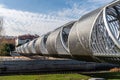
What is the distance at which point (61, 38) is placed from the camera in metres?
52.6

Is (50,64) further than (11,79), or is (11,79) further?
(50,64)

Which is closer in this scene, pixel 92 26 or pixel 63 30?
pixel 92 26

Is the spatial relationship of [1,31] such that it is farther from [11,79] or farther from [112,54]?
[112,54]

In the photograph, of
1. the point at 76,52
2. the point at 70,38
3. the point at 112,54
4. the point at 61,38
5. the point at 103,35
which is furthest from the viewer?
the point at 61,38

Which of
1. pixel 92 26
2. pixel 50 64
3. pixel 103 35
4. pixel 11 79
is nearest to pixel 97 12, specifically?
pixel 92 26

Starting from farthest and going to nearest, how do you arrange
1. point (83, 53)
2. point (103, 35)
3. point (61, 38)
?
1. point (61, 38)
2. point (83, 53)
3. point (103, 35)

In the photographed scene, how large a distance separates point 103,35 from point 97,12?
3.67 m

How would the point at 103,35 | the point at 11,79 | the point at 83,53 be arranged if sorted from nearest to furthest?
the point at 103,35, the point at 83,53, the point at 11,79

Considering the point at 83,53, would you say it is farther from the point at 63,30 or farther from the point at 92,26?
the point at 63,30

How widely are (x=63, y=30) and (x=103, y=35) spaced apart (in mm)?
25040

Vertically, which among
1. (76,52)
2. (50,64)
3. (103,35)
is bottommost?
(50,64)

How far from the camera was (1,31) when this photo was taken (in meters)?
71.1

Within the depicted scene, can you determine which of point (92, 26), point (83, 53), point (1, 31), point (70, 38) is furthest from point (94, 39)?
point (1, 31)

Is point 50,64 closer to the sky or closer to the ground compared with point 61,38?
closer to the ground
